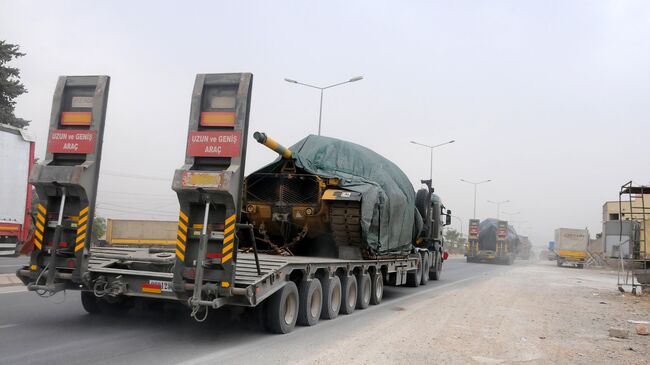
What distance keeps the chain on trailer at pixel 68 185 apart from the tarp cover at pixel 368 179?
4.60 meters

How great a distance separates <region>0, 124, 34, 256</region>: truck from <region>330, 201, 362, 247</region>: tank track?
8.26m

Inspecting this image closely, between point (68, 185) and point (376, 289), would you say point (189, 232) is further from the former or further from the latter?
point (376, 289)

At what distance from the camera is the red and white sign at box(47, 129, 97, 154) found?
8.45 metres

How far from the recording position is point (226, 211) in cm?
778

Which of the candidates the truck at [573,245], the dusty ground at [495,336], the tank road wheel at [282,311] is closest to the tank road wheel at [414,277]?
the dusty ground at [495,336]

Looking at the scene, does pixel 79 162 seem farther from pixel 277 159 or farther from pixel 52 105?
pixel 277 159

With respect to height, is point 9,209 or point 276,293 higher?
point 9,209

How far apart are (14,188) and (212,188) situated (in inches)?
402

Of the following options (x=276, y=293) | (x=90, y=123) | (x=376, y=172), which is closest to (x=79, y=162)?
(x=90, y=123)

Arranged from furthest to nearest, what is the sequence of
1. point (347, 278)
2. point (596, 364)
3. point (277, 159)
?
point (277, 159), point (347, 278), point (596, 364)

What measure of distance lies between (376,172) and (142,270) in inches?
260

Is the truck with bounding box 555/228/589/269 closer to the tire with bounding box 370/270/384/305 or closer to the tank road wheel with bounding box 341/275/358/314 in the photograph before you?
the tire with bounding box 370/270/384/305

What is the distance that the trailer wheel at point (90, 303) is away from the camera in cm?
970

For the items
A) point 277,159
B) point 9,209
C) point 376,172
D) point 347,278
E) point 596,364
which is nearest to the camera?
point 596,364
